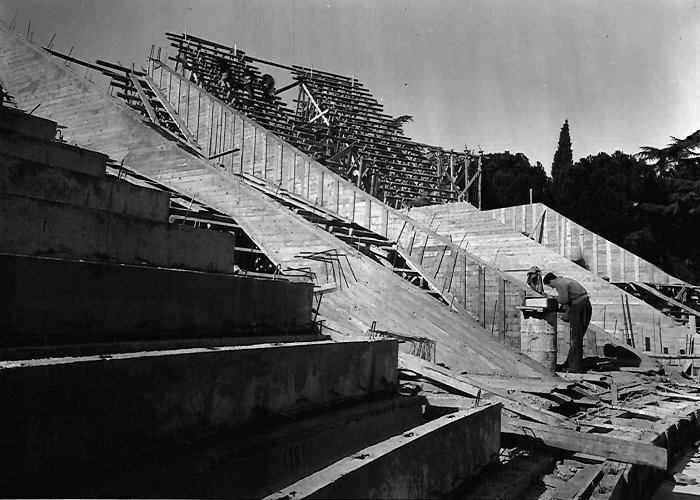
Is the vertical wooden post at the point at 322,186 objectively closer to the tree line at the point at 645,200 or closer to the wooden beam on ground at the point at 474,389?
the wooden beam on ground at the point at 474,389

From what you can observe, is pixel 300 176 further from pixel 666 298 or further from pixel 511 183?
pixel 511 183

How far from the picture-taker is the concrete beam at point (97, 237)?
4.55m

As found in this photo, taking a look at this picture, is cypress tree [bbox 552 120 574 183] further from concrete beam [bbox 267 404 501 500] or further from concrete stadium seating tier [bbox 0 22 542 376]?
concrete beam [bbox 267 404 501 500]

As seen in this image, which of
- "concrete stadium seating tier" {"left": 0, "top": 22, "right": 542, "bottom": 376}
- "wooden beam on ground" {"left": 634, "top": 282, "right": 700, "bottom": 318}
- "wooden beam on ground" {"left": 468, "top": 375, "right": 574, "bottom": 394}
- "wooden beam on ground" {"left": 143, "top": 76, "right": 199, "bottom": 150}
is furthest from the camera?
"wooden beam on ground" {"left": 143, "top": 76, "right": 199, "bottom": 150}

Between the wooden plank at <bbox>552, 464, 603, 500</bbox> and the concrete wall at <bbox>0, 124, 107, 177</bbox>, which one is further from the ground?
the concrete wall at <bbox>0, 124, 107, 177</bbox>

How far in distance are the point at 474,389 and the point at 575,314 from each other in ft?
19.6

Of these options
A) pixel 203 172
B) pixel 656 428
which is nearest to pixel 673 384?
pixel 656 428

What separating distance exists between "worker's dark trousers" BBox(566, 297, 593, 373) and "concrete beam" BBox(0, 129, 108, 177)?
340 inches

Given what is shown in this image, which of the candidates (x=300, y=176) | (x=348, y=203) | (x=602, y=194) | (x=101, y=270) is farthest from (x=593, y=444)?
(x=602, y=194)

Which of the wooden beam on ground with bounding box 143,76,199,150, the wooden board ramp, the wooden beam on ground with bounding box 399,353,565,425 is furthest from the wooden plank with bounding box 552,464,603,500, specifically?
the wooden beam on ground with bounding box 143,76,199,150

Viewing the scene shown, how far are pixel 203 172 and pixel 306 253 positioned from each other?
12.7 ft

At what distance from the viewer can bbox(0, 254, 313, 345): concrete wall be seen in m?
3.63

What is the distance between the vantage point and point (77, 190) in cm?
594

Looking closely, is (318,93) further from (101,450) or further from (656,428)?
(101,450)
